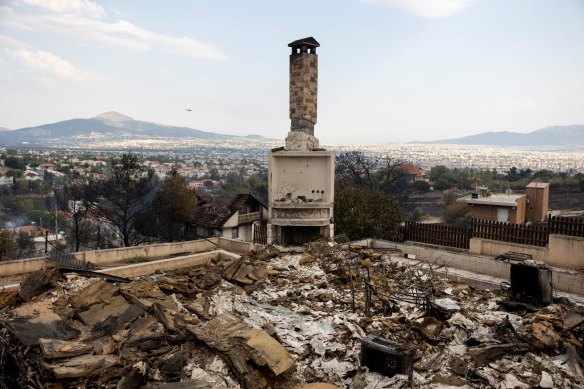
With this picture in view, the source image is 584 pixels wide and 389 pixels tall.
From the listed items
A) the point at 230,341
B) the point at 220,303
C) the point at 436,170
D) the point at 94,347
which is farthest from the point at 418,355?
the point at 436,170

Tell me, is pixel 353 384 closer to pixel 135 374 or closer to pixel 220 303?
pixel 135 374

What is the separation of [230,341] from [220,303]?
9.23ft

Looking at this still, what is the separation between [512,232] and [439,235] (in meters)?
3.14

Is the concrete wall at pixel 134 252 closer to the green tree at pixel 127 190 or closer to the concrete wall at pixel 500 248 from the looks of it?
the concrete wall at pixel 500 248

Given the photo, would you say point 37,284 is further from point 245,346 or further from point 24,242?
point 24,242

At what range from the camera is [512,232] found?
18.3 metres

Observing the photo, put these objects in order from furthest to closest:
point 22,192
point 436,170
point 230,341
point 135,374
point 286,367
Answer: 1. point 436,170
2. point 22,192
3. point 230,341
4. point 286,367
5. point 135,374

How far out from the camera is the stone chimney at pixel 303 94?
65.2ft

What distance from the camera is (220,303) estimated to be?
453 inches

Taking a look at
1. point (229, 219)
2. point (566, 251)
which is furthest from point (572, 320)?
point (229, 219)

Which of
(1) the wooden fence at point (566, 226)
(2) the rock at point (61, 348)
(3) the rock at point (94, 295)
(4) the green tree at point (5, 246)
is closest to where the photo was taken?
(2) the rock at point (61, 348)

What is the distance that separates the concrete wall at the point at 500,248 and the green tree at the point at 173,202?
18371 millimetres

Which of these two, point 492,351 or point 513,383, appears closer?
point 513,383

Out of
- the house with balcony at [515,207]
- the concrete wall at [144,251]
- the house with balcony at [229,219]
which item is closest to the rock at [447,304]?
the concrete wall at [144,251]
